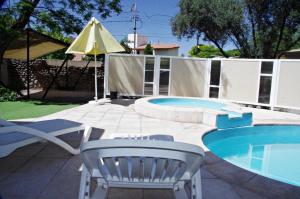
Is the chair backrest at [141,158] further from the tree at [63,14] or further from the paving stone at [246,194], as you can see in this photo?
the tree at [63,14]

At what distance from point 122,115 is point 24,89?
31.3 feet

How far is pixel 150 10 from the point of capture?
34.3 meters

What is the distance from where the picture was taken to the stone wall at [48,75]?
15250 millimetres

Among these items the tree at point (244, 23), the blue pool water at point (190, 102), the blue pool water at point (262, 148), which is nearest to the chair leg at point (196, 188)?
the blue pool water at point (262, 148)

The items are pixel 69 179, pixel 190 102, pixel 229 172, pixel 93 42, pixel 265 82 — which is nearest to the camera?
pixel 69 179

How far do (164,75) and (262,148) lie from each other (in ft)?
18.4

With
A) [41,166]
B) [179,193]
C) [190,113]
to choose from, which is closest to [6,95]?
[190,113]

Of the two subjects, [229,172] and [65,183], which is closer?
[65,183]

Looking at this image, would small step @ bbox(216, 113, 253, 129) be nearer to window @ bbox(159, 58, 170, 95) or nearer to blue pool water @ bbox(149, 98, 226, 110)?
blue pool water @ bbox(149, 98, 226, 110)

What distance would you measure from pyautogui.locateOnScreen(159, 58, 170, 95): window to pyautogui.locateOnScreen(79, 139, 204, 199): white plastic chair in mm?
8667

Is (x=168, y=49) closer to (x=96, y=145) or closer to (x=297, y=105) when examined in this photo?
(x=297, y=105)

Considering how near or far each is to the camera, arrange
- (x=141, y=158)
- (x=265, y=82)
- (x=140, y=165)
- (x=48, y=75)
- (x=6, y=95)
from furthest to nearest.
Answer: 1. (x=48, y=75)
2. (x=6, y=95)
3. (x=265, y=82)
4. (x=140, y=165)
5. (x=141, y=158)

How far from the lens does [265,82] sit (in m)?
9.59

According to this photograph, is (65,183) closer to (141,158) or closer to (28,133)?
(28,133)
